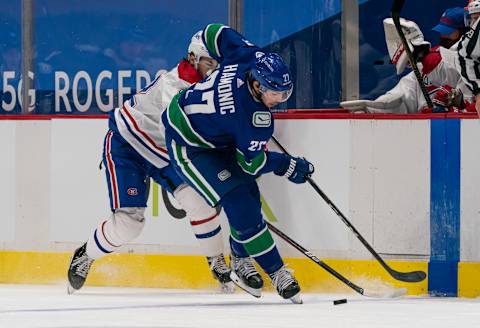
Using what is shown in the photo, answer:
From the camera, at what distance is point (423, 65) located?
23.1ft

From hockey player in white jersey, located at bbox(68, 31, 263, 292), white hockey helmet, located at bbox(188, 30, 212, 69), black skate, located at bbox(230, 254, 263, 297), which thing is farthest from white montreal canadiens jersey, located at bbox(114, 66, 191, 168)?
black skate, located at bbox(230, 254, 263, 297)

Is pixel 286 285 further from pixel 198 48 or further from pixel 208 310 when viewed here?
pixel 198 48

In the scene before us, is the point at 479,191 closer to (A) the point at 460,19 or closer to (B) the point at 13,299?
(A) the point at 460,19

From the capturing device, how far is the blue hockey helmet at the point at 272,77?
19.1 ft

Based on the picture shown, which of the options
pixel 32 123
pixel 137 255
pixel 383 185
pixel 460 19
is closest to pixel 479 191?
pixel 383 185

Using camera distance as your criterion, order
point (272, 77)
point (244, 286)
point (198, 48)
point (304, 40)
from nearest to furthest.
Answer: point (272, 77), point (244, 286), point (198, 48), point (304, 40)

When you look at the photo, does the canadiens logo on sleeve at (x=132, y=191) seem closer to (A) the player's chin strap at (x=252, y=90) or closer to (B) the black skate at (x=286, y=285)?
(B) the black skate at (x=286, y=285)

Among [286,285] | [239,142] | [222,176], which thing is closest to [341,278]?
[286,285]

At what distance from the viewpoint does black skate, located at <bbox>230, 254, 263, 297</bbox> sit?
A: 6.27 m

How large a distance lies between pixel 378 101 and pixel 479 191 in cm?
77

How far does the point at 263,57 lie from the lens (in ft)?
19.5

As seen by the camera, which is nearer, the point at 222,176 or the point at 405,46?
the point at 222,176

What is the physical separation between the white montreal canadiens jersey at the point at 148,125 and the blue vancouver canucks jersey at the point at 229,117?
0.38 metres

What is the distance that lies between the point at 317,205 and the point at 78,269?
1170mm
